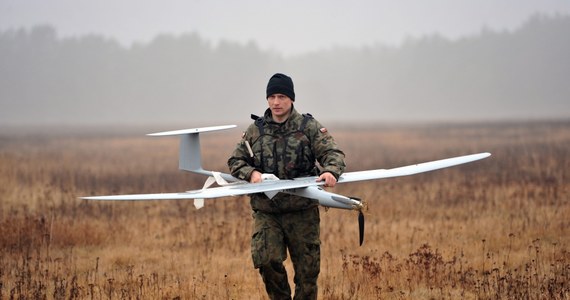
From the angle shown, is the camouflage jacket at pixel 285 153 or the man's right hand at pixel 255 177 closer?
the man's right hand at pixel 255 177

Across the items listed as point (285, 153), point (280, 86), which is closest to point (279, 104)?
point (280, 86)

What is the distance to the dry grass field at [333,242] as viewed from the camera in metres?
7.67

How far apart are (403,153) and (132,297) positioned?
24267mm

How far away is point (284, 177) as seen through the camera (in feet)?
18.7

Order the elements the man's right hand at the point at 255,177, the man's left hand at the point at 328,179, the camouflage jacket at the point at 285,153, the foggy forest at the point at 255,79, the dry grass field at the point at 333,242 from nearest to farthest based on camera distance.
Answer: the man's left hand at the point at 328,179
the man's right hand at the point at 255,177
the camouflage jacket at the point at 285,153
the dry grass field at the point at 333,242
the foggy forest at the point at 255,79

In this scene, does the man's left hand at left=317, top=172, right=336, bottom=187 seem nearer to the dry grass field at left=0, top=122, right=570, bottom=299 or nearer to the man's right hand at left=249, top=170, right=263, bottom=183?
the man's right hand at left=249, top=170, right=263, bottom=183

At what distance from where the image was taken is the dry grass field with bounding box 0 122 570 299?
25.2 feet

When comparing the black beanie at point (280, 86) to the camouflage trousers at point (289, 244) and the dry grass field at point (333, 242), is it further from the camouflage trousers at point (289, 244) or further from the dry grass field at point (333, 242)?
the dry grass field at point (333, 242)

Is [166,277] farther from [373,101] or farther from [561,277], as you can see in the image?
[373,101]

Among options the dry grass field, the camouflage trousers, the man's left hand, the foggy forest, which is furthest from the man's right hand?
the foggy forest

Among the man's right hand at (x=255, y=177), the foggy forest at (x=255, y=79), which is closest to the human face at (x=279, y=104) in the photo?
the man's right hand at (x=255, y=177)

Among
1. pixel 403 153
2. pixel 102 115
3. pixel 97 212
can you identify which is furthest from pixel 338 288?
pixel 102 115

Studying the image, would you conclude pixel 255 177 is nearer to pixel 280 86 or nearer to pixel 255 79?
pixel 280 86

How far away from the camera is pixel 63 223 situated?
12.0 metres
